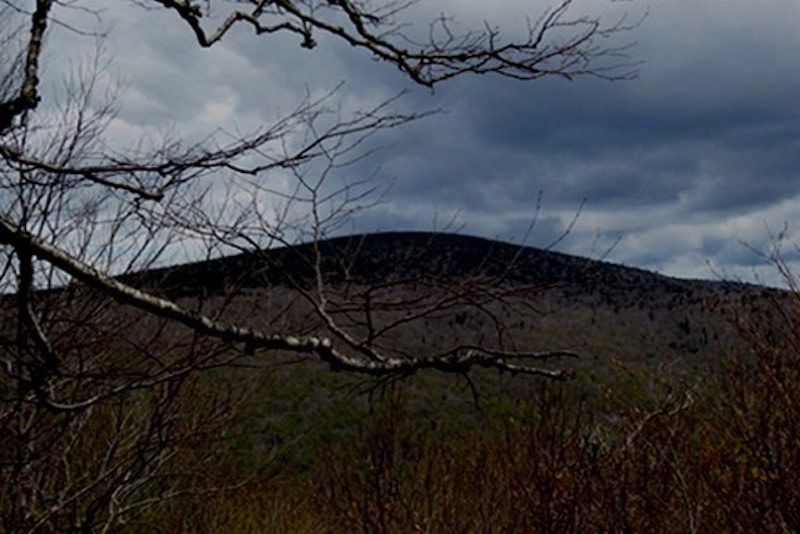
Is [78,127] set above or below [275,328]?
above

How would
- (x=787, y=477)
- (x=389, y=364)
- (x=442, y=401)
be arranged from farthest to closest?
(x=442, y=401)
(x=787, y=477)
(x=389, y=364)

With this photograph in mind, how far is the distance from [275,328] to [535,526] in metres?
2.90

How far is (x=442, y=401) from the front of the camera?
103ft

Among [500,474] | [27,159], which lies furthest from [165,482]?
[27,159]

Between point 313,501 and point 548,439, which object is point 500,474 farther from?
point 313,501

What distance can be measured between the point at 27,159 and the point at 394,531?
5356 millimetres

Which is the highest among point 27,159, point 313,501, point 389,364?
point 27,159

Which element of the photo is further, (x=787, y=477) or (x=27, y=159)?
(x=787, y=477)

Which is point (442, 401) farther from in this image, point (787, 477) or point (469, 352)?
point (469, 352)

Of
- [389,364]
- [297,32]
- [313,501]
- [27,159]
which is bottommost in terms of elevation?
[313,501]

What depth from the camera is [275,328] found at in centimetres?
637

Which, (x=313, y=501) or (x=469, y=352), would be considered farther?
(x=313, y=501)

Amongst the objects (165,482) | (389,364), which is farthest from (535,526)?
(389,364)

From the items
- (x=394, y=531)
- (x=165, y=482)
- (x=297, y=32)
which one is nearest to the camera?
(x=297, y=32)
